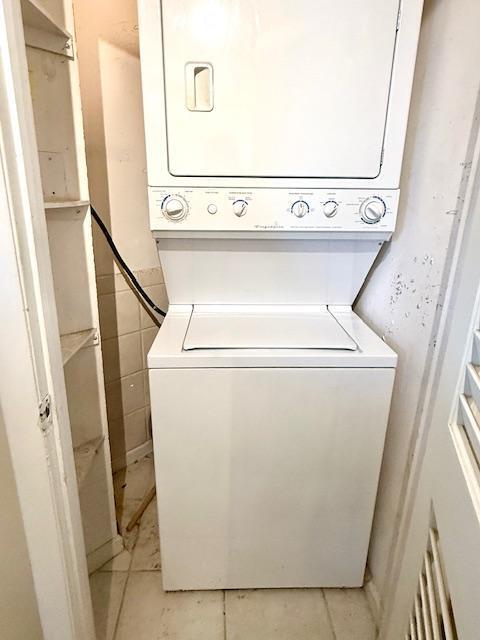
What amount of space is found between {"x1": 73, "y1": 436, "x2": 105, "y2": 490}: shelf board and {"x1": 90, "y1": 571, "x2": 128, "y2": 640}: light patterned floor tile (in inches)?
14.9

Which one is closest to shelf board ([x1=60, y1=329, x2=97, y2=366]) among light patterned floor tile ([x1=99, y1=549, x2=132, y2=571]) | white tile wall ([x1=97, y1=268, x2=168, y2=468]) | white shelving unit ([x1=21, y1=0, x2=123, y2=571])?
white shelving unit ([x1=21, y1=0, x2=123, y2=571])

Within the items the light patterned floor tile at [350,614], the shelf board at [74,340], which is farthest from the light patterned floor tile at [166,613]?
the shelf board at [74,340]

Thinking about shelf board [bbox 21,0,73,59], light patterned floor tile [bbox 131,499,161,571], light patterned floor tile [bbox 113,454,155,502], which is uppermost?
shelf board [bbox 21,0,73,59]

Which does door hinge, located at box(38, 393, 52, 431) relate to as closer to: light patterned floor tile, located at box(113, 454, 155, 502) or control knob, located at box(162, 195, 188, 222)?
control knob, located at box(162, 195, 188, 222)

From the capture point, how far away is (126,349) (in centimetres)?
186

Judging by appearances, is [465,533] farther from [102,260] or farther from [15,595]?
[102,260]

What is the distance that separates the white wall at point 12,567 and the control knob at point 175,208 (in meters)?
0.72

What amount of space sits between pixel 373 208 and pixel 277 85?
0.44 m

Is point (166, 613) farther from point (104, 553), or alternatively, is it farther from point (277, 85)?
point (277, 85)

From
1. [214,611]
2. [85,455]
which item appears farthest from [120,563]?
[85,455]

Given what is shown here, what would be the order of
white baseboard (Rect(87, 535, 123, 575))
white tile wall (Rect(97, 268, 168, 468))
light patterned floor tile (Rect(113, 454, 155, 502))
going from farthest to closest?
light patterned floor tile (Rect(113, 454, 155, 502)) → white tile wall (Rect(97, 268, 168, 468)) → white baseboard (Rect(87, 535, 123, 575))

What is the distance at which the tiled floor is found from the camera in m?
1.33

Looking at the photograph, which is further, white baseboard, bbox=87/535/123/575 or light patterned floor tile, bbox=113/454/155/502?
light patterned floor tile, bbox=113/454/155/502

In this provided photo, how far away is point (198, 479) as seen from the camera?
1.25 meters
